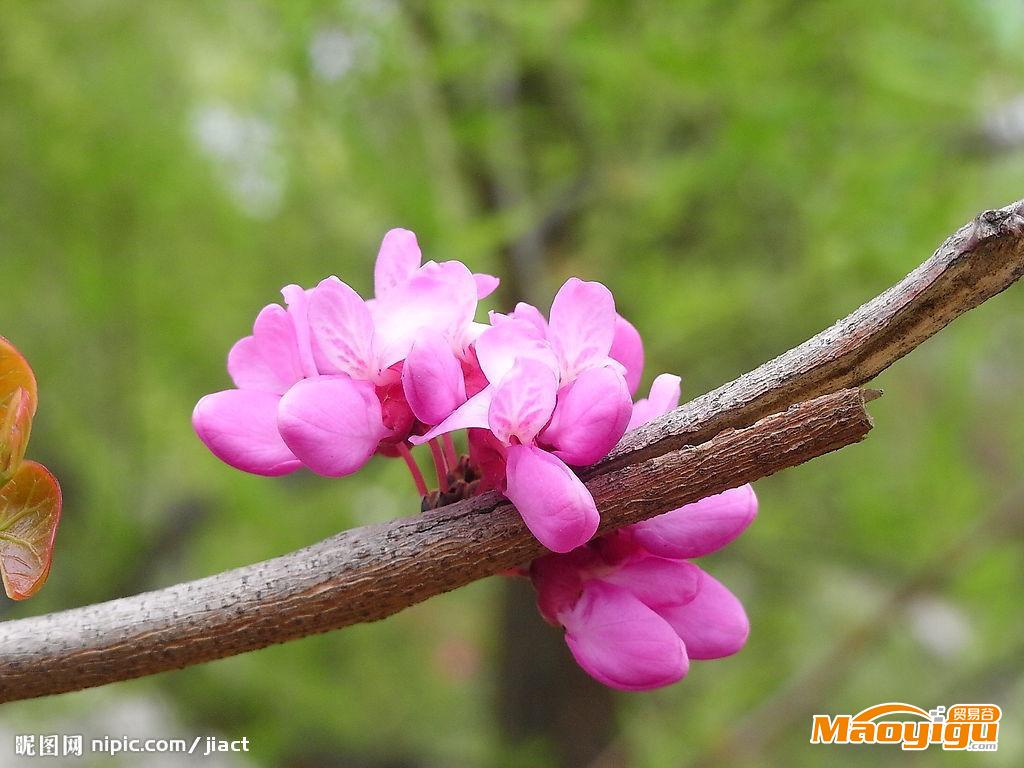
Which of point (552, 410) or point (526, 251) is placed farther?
point (526, 251)

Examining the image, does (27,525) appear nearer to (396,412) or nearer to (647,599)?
(396,412)

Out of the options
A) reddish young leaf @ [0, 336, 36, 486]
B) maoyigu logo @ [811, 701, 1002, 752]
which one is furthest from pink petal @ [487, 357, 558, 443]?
maoyigu logo @ [811, 701, 1002, 752]

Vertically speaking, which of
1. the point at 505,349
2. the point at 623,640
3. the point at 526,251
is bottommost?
the point at 623,640

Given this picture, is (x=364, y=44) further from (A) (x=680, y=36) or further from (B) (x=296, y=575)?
(B) (x=296, y=575)

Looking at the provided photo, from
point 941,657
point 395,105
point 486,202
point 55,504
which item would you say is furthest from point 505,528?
point 941,657

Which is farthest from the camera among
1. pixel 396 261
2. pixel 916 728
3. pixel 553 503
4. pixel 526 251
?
pixel 526 251

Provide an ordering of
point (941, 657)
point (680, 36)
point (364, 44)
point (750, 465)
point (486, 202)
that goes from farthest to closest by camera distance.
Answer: point (941, 657), point (486, 202), point (364, 44), point (680, 36), point (750, 465)

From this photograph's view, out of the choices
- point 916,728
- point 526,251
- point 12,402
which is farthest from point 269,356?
point 526,251

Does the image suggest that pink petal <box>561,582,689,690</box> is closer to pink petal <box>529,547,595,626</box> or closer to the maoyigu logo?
pink petal <box>529,547,595,626</box>
